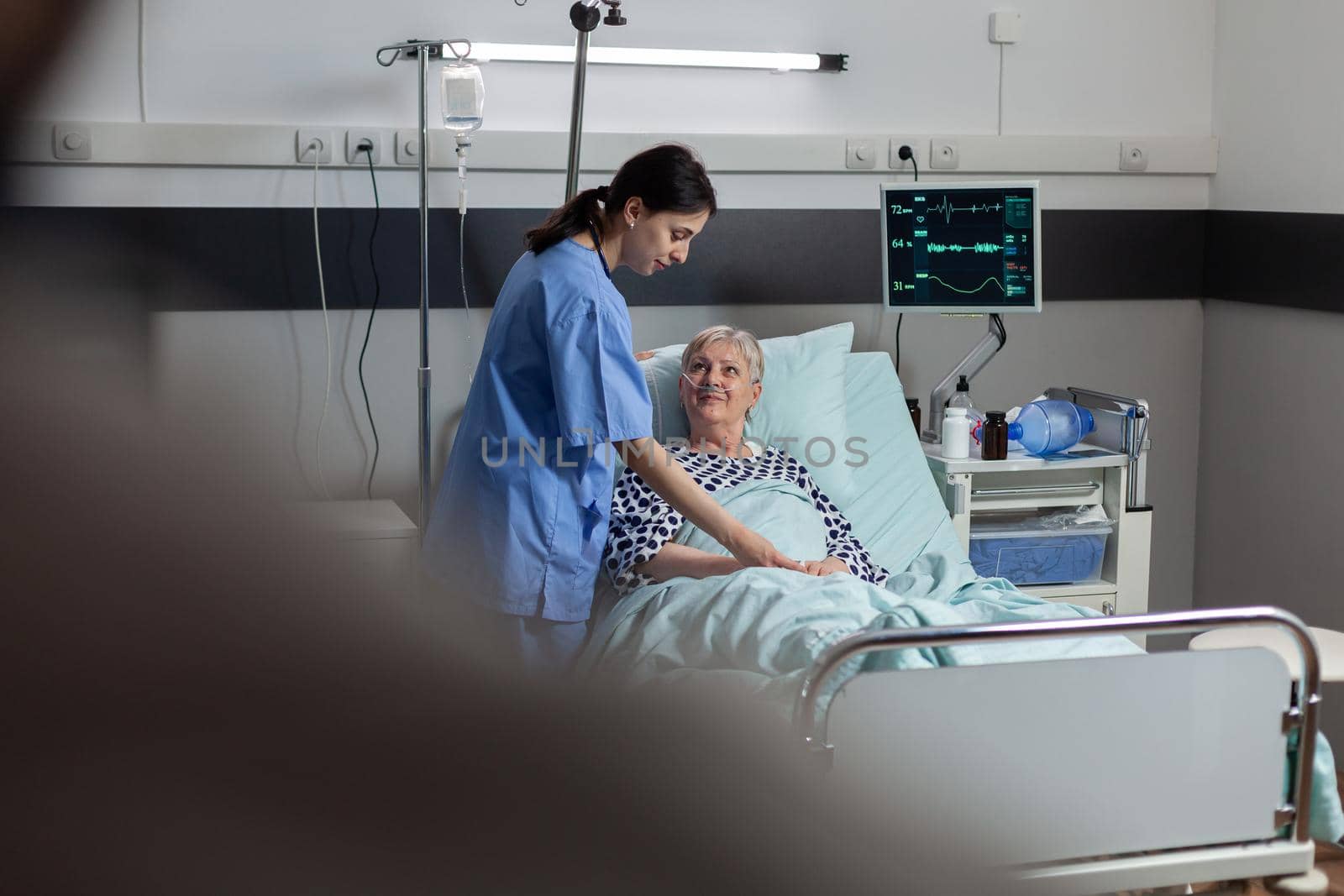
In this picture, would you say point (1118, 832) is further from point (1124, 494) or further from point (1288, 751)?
point (1124, 494)

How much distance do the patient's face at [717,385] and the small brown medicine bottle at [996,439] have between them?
0.60m

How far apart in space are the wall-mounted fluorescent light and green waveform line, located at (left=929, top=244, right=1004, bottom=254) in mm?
576

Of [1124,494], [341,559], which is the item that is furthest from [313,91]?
[341,559]

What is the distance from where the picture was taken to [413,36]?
3100mm

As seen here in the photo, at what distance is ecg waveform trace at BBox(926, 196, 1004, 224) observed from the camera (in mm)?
3096

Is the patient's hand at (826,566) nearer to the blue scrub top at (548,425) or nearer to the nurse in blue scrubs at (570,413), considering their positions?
the nurse in blue scrubs at (570,413)

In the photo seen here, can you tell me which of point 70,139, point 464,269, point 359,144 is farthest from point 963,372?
point 70,139

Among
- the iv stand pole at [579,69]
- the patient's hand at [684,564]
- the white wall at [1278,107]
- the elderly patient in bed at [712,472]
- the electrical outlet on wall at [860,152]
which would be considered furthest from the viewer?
the electrical outlet on wall at [860,152]

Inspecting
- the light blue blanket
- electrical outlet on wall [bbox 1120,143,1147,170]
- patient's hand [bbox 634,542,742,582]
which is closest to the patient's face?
the light blue blanket

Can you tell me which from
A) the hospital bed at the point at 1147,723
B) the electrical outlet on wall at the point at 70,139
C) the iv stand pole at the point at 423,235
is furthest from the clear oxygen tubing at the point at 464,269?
the electrical outlet on wall at the point at 70,139

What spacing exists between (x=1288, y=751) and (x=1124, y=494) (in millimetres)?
1547

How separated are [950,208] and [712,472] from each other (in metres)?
0.94

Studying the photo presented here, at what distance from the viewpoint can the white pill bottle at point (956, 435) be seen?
305cm

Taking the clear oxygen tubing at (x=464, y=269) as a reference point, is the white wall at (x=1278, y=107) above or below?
above
